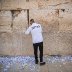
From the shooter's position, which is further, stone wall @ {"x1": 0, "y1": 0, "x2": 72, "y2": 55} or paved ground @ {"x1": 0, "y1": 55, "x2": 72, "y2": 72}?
stone wall @ {"x1": 0, "y1": 0, "x2": 72, "y2": 55}

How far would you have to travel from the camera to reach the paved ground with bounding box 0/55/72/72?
1199cm

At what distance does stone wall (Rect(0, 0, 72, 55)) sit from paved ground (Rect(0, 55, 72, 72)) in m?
0.42

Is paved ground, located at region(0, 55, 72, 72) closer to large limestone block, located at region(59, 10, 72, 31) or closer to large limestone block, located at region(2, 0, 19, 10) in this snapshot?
large limestone block, located at region(59, 10, 72, 31)

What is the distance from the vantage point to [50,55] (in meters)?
14.4

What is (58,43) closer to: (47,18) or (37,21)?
(47,18)

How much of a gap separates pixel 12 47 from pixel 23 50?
19.8 inches

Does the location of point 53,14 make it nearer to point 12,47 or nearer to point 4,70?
point 12,47

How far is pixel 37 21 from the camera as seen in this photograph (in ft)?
46.7

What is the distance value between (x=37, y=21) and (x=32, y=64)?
2.22 meters

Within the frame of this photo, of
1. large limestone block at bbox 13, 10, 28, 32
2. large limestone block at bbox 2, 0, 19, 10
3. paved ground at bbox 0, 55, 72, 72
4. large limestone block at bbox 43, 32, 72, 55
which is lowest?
paved ground at bbox 0, 55, 72, 72

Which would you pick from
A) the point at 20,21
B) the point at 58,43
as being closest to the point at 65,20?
the point at 58,43

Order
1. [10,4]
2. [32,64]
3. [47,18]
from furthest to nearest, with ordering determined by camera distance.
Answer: [47,18], [10,4], [32,64]

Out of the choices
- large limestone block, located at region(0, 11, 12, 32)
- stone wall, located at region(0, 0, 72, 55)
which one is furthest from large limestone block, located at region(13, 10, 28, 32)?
large limestone block, located at region(0, 11, 12, 32)

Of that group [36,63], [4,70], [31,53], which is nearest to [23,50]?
[31,53]
